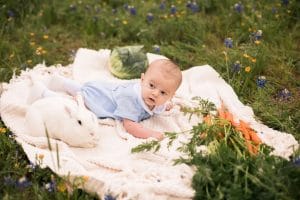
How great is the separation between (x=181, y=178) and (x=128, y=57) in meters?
1.77

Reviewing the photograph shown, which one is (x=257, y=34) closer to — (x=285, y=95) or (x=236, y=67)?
(x=236, y=67)

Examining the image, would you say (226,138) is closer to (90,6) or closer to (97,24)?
(97,24)

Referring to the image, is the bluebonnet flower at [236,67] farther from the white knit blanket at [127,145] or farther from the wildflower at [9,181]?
the wildflower at [9,181]

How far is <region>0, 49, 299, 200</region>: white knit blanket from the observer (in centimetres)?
297

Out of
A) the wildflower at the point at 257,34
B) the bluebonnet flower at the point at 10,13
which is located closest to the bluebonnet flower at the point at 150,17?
the wildflower at the point at 257,34

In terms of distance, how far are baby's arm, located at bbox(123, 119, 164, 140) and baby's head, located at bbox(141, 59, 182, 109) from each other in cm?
22

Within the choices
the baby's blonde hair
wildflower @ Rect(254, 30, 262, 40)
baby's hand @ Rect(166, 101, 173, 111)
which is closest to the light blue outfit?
baby's hand @ Rect(166, 101, 173, 111)

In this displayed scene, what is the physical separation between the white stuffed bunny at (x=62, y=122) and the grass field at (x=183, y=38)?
0.23m

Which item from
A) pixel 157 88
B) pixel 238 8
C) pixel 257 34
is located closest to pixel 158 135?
pixel 157 88

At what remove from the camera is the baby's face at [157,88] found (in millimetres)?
3578

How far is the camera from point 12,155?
3309 millimetres

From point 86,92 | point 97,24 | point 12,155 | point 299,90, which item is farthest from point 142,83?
point 97,24

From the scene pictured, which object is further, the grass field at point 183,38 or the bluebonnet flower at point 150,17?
the bluebonnet flower at point 150,17

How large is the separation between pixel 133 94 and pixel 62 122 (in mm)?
633
